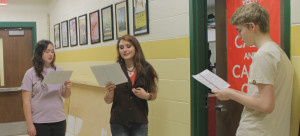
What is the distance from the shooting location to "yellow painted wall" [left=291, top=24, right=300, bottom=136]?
1565 millimetres

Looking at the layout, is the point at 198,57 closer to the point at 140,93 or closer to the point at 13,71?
the point at 140,93

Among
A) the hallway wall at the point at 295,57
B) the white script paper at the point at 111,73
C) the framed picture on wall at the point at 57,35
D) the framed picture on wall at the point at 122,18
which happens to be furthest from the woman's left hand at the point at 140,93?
the framed picture on wall at the point at 57,35

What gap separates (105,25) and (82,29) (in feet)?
2.66

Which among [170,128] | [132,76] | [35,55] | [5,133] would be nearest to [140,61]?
[132,76]

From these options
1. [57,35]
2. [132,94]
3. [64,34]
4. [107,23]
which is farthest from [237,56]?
[57,35]

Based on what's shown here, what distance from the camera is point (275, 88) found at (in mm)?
1441

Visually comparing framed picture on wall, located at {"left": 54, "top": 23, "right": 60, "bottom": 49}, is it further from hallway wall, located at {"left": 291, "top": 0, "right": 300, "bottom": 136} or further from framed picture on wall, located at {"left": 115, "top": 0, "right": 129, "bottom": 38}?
hallway wall, located at {"left": 291, "top": 0, "right": 300, "bottom": 136}

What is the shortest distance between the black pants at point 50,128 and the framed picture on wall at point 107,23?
1341 mm

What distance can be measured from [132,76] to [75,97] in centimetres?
236

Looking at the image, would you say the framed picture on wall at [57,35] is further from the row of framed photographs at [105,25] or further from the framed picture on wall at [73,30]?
the framed picture on wall at [73,30]

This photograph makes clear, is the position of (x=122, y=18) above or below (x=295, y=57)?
Result: above

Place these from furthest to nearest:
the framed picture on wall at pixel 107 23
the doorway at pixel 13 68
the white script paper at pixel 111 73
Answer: the doorway at pixel 13 68
the framed picture on wall at pixel 107 23
the white script paper at pixel 111 73

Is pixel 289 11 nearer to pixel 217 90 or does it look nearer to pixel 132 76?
pixel 217 90

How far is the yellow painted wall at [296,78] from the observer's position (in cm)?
156
